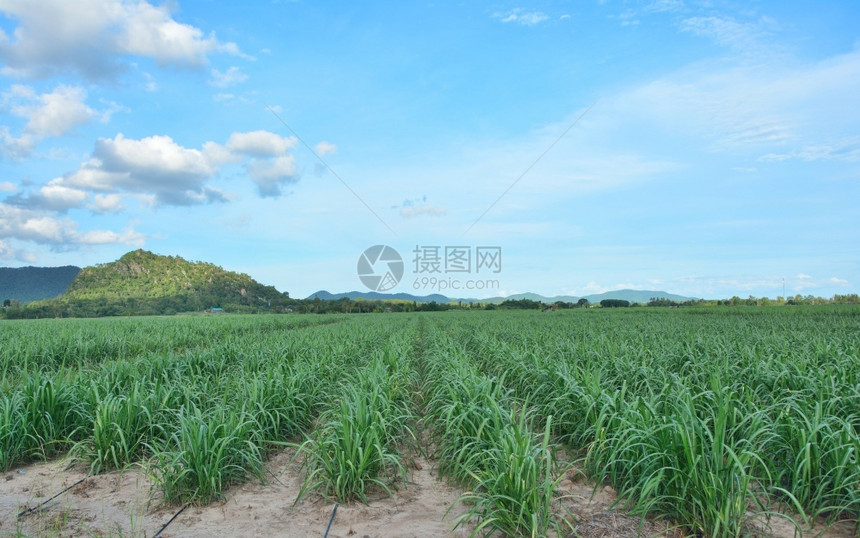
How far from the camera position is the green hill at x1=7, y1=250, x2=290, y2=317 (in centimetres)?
7638

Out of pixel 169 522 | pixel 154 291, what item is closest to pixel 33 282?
pixel 154 291

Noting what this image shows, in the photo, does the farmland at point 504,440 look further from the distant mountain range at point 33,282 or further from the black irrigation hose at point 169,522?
the distant mountain range at point 33,282

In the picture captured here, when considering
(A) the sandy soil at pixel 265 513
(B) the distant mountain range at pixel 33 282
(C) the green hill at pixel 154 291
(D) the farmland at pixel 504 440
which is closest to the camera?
(D) the farmland at pixel 504 440

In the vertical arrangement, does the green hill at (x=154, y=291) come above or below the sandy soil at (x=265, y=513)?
above

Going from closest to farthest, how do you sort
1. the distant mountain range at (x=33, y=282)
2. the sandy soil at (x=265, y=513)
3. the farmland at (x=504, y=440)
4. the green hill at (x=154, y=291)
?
the farmland at (x=504, y=440) < the sandy soil at (x=265, y=513) < the green hill at (x=154, y=291) < the distant mountain range at (x=33, y=282)

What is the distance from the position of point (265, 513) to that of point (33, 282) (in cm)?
16284

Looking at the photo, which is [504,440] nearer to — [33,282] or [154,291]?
[154,291]

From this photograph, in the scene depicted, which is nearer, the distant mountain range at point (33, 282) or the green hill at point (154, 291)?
the green hill at point (154, 291)

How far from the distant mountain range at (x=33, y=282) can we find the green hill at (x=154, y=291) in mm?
24313

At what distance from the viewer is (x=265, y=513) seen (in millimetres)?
3852

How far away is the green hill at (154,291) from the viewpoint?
76375 millimetres

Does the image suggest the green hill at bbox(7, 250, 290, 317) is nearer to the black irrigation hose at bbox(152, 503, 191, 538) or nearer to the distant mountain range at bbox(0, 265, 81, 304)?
the distant mountain range at bbox(0, 265, 81, 304)

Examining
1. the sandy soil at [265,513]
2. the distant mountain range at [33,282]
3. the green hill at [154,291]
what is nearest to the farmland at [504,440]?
the sandy soil at [265,513]

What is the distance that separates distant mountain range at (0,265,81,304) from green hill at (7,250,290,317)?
24313mm
